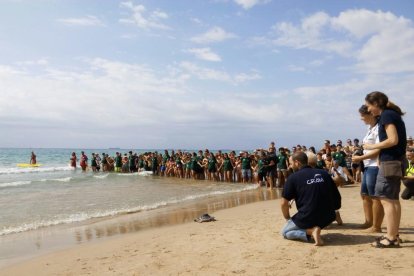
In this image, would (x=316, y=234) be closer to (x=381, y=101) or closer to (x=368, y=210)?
(x=368, y=210)

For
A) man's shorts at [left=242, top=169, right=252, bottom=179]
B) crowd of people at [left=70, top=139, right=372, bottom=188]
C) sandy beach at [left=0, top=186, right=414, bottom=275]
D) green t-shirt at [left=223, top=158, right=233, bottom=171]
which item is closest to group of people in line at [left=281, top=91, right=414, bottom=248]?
sandy beach at [left=0, top=186, right=414, bottom=275]

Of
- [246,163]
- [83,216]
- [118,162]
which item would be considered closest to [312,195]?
[83,216]

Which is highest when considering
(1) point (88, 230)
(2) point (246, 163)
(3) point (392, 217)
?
(2) point (246, 163)

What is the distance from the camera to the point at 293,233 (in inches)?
209

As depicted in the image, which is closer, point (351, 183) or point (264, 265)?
point (264, 265)

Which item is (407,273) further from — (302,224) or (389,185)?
(302,224)

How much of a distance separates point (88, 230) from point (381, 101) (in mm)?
6244

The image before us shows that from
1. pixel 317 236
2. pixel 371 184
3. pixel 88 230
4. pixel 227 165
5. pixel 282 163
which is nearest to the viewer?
pixel 317 236

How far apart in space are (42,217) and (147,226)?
Result: 3.35 metres

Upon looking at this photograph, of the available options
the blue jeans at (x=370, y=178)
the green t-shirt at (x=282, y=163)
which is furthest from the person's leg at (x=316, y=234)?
the green t-shirt at (x=282, y=163)

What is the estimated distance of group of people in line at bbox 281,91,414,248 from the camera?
459 centimetres

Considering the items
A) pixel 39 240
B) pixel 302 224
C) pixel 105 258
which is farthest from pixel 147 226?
pixel 302 224

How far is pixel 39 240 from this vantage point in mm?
7238

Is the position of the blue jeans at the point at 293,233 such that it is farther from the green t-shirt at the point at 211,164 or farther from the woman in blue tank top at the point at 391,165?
the green t-shirt at the point at 211,164
